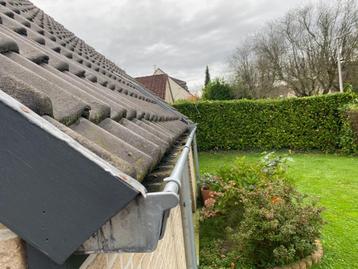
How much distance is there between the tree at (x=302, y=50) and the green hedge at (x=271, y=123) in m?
17.3

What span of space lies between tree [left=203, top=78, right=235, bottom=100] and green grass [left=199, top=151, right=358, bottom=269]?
54.8 ft

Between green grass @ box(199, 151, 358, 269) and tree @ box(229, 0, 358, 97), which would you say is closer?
green grass @ box(199, 151, 358, 269)

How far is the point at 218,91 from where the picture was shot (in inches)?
1404

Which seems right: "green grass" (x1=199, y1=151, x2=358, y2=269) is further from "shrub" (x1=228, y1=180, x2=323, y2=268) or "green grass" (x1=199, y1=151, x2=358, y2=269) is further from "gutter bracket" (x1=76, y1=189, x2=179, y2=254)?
"gutter bracket" (x1=76, y1=189, x2=179, y2=254)

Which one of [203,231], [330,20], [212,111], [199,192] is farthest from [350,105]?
[330,20]

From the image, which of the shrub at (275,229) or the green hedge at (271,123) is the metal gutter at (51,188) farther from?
the green hedge at (271,123)

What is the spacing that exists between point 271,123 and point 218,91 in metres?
17.2

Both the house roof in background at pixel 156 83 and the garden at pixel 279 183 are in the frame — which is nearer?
the garden at pixel 279 183

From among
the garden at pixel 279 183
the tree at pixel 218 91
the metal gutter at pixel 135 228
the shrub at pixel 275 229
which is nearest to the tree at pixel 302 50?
the tree at pixel 218 91

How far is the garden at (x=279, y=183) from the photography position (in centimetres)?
624

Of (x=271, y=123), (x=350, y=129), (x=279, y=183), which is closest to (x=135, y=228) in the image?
(x=279, y=183)

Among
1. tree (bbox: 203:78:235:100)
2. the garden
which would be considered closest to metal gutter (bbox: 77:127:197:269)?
the garden

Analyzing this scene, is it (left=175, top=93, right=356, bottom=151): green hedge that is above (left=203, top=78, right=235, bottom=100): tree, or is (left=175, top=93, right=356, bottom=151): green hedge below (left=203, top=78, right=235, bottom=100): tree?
below

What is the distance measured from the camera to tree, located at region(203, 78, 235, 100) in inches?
1395
